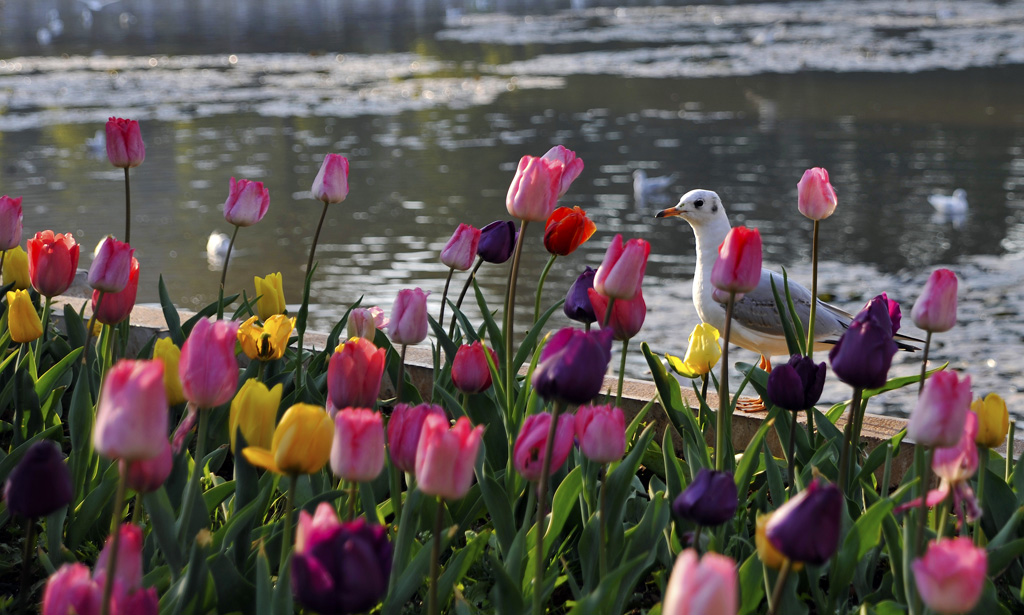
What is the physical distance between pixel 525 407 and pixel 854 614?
79cm

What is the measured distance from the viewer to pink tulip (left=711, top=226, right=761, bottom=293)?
1.55 metres

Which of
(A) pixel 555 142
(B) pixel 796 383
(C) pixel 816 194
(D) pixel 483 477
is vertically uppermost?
(C) pixel 816 194

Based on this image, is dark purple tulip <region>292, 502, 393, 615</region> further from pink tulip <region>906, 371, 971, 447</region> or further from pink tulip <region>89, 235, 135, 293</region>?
pink tulip <region>89, 235, 135, 293</region>

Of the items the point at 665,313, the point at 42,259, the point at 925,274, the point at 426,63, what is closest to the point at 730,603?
the point at 42,259

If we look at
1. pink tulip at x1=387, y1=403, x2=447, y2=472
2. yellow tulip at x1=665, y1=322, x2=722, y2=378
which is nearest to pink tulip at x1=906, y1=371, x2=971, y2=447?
pink tulip at x1=387, y1=403, x2=447, y2=472

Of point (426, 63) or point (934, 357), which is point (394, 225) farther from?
point (426, 63)

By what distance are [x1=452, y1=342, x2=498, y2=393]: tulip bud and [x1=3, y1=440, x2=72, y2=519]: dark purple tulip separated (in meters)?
0.78

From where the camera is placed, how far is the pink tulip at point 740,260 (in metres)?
1.55

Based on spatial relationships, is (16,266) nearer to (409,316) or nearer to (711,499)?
(409,316)

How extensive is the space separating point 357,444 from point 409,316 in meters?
0.71

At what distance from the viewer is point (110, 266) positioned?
192 cm

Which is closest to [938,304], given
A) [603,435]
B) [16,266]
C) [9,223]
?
[603,435]

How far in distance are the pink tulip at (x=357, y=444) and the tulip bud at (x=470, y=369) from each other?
67 cm

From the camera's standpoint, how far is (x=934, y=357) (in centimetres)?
534
